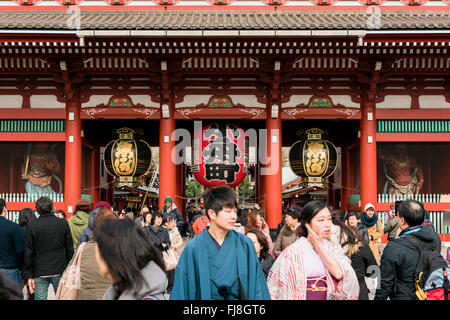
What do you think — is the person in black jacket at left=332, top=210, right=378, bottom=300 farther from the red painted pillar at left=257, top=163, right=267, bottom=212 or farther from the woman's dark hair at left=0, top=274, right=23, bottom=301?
the red painted pillar at left=257, top=163, right=267, bottom=212

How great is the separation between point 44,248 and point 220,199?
3.02 m

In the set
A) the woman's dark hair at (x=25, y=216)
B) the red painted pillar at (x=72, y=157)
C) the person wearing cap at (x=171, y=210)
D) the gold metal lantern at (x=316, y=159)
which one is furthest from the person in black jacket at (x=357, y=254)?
the red painted pillar at (x=72, y=157)

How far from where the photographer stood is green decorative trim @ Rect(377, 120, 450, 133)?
12.5 m

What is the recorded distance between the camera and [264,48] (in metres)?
11.0

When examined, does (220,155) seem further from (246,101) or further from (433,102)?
(433,102)

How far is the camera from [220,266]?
10.4ft

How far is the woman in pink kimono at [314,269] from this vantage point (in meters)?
3.40

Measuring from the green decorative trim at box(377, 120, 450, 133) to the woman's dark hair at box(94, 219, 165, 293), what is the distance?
11.1 meters

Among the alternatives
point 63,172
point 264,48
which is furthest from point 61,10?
point 264,48

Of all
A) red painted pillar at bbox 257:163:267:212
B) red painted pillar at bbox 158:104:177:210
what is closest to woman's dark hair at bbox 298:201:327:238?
red painted pillar at bbox 158:104:177:210

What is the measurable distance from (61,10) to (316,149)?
27.6ft

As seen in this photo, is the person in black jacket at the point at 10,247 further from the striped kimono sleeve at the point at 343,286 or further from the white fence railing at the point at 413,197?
the white fence railing at the point at 413,197

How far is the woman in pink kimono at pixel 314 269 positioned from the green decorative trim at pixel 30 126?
10.3m

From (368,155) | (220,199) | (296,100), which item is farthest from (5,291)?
(368,155)
